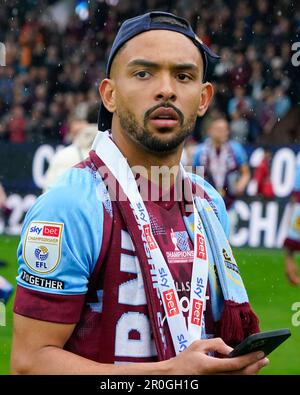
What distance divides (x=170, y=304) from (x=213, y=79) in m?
16.8

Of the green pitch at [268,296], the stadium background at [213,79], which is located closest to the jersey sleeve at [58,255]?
the green pitch at [268,296]

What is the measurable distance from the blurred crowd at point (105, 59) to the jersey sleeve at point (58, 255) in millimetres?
15950

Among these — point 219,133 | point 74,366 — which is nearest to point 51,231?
point 74,366

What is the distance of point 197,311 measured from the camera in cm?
303

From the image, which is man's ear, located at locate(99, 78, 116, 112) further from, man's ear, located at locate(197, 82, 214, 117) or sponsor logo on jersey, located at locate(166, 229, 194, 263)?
sponsor logo on jersey, located at locate(166, 229, 194, 263)

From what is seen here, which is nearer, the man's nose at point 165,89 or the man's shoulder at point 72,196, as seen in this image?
the man's shoulder at point 72,196

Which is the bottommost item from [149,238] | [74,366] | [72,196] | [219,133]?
[74,366]

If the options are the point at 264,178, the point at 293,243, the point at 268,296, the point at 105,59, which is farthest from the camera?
the point at 105,59

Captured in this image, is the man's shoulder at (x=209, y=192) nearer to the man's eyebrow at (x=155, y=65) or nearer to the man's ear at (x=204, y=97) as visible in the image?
the man's ear at (x=204, y=97)

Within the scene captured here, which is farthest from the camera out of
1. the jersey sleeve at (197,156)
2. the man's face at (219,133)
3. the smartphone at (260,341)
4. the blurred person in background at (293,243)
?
the jersey sleeve at (197,156)

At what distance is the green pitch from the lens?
838 centimetres

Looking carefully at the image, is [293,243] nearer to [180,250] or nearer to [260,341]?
[180,250]

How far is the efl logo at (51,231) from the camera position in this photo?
2.87 meters
